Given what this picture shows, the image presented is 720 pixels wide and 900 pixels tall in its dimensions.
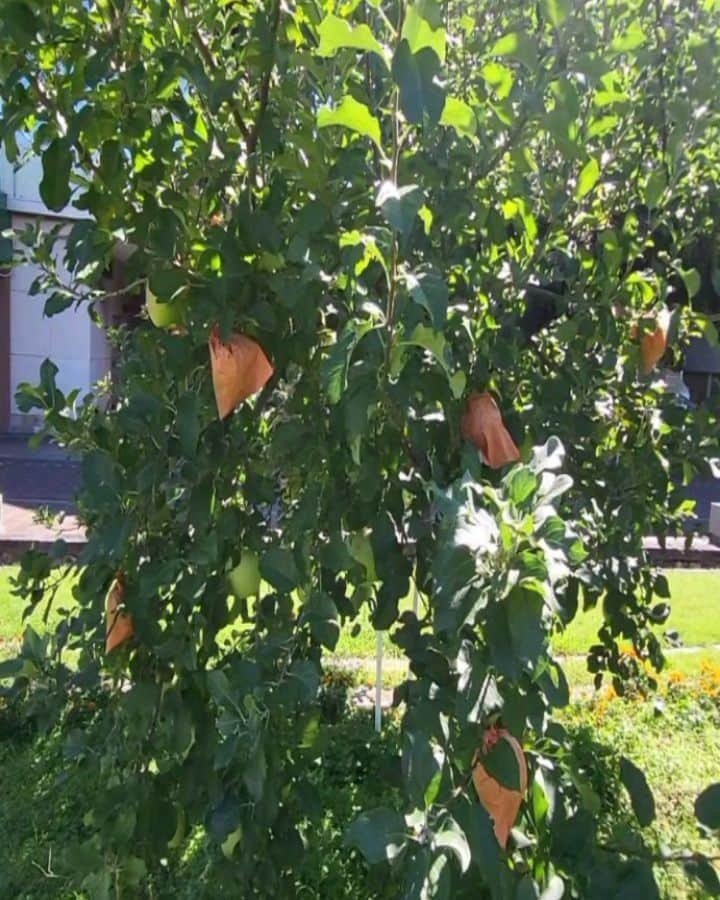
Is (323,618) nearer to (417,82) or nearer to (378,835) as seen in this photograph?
(378,835)

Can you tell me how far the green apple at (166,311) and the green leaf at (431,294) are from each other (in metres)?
0.52

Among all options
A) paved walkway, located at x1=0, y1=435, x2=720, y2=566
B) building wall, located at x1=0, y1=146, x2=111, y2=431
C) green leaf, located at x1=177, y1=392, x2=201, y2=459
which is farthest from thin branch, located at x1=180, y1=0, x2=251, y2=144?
building wall, located at x1=0, y1=146, x2=111, y2=431

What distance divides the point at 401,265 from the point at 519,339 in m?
0.56

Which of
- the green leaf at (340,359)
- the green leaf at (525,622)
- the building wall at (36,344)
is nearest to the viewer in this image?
the green leaf at (525,622)

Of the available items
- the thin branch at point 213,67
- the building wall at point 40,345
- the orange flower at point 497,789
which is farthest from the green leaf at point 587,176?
the building wall at point 40,345

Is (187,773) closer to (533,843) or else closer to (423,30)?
(533,843)

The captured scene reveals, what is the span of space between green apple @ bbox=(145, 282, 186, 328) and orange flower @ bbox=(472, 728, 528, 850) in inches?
31.3

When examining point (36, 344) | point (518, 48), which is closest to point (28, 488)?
point (36, 344)

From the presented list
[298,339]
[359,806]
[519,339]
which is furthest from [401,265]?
[359,806]

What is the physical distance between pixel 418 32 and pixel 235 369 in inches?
23.0

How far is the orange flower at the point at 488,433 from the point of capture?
4.58ft

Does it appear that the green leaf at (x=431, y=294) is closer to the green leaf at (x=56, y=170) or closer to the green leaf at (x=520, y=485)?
the green leaf at (x=520, y=485)

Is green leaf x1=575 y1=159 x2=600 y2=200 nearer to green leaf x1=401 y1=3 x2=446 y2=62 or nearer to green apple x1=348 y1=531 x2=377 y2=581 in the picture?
green leaf x1=401 y1=3 x2=446 y2=62

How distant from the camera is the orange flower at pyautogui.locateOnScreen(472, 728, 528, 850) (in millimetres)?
1085
